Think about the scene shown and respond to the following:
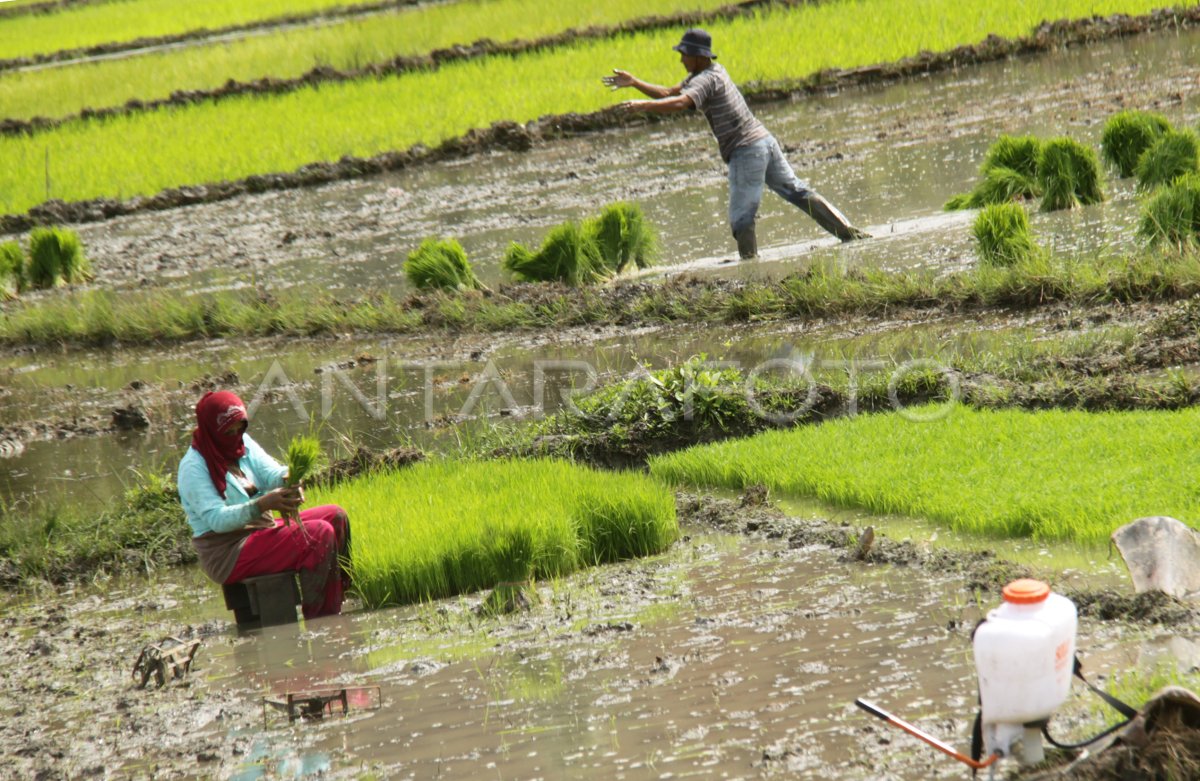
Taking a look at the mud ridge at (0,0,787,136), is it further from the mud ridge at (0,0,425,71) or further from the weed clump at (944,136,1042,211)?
the weed clump at (944,136,1042,211)

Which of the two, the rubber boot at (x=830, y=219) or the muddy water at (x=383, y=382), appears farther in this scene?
the rubber boot at (x=830, y=219)

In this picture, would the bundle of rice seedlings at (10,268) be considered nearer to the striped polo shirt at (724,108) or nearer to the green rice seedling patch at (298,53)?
the striped polo shirt at (724,108)

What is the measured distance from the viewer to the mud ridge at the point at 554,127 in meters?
15.7

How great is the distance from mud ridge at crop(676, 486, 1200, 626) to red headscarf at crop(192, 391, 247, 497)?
6.20 ft

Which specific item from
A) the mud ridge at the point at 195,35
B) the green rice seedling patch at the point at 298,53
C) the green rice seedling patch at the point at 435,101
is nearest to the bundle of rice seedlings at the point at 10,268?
the green rice seedling patch at the point at 435,101

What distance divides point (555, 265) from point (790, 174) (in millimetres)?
1930

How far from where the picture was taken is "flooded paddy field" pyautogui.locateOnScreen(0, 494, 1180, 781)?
3.56 meters

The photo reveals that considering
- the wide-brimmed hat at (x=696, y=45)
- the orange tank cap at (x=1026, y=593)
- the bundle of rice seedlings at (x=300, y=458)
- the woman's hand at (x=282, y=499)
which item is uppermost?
the wide-brimmed hat at (x=696, y=45)

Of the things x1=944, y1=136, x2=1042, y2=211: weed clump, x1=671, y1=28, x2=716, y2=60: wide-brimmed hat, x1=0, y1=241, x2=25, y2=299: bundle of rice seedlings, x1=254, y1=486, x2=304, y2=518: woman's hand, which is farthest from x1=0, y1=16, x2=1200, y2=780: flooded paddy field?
x1=671, y1=28, x2=716, y2=60: wide-brimmed hat

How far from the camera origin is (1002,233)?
26.2 feet

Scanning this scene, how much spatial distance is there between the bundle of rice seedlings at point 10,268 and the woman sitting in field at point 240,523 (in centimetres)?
882

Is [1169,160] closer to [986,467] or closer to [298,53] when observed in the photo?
[986,467]

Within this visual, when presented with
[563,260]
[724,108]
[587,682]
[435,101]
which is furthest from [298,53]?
[587,682]

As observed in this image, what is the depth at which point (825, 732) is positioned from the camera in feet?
11.5
